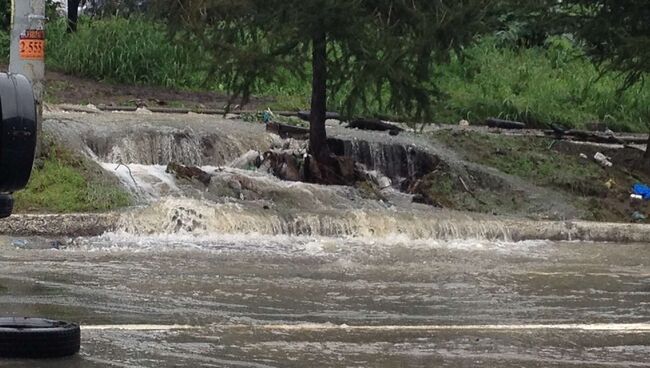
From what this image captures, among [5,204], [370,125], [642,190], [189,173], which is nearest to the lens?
[5,204]

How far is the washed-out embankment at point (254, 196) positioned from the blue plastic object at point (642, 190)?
1320 mm

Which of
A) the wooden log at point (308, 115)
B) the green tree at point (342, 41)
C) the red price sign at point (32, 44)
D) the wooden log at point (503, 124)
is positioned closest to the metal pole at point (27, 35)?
the red price sign at point (32, 44)

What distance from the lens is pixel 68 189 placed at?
15.8 m

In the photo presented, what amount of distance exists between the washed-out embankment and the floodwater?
336 millimetres

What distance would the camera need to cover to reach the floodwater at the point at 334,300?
8.15 metres

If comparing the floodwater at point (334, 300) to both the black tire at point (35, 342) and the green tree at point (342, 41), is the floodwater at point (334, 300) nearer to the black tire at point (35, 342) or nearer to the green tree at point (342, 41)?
the black tire at point (35, 342)

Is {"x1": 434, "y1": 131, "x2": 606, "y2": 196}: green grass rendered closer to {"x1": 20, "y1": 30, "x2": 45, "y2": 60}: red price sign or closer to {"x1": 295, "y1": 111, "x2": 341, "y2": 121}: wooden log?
{"x1": 295, "y1": 111, "x2": 341, "y2": 121}: wooden log

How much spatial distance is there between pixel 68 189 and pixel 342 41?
4.56 meters

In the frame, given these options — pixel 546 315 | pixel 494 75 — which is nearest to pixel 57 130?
pixel 546 315

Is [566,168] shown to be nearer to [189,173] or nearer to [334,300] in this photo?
[189,173]

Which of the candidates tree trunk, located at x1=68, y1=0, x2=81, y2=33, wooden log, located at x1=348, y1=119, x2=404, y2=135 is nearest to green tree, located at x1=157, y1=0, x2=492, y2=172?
wooden log, located at x1=348, y1=119, x2=404, y2=135

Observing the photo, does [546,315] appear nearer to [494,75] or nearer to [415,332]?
[415,332]

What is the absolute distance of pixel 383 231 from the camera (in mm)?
15898

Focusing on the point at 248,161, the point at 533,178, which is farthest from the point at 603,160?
the point at 248,161
